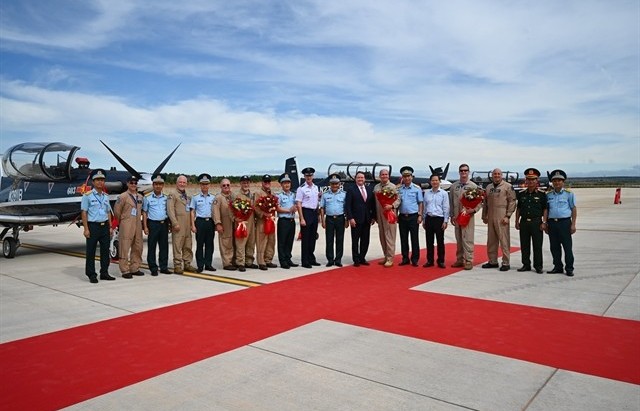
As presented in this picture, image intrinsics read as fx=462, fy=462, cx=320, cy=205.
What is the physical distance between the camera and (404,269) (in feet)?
27.7

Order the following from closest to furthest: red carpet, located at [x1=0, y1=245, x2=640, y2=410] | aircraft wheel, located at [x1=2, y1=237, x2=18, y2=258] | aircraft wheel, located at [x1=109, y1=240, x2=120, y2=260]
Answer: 1. red carpet, located at [x1=0, y1=245, x2=640, y2=410]
2. aircraft wheel, located at [x1=109, y1=240, x2=120, y2=260]
3. aircraft wheel, located at [x1=2, y1=237, x2=18, y2=258]

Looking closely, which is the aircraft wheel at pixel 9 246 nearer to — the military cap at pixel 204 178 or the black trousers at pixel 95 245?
the black trousers at pixel 95 245

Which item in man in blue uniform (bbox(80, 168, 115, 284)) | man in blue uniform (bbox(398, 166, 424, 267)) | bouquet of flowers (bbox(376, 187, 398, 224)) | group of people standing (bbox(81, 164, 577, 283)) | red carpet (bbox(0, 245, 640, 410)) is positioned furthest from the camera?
man in blue uniform (bbox(398, 166, 424, 267))

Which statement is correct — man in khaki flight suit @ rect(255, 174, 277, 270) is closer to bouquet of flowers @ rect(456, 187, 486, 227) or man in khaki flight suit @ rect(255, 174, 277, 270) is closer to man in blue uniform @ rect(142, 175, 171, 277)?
man in blue uniform @ rect(142, 175, 171, 277)

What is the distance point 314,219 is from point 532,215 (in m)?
3.88

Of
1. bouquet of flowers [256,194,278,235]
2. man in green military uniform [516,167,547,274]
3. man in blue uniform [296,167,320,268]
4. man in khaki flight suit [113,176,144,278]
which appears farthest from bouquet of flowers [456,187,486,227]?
man in khaki flight suit [113,176,144,278]

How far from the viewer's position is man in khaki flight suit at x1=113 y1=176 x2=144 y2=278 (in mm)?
7949

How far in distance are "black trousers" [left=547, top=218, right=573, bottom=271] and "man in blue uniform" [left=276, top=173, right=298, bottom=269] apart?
4503 mm

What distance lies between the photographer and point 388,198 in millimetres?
8555

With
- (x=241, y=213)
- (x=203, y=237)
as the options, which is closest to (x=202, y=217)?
(x=203, y=237)

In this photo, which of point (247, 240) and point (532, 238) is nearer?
point (532, 238)

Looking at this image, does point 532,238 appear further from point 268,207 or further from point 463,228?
point 268,207

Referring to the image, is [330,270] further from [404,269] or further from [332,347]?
[332,347]

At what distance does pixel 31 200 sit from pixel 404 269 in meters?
9.00
